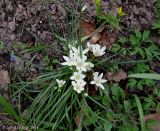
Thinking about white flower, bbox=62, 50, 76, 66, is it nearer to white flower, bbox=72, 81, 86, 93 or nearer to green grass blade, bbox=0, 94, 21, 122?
white flower, bbox=72, 81, 86, 93

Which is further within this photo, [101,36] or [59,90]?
[101,36]

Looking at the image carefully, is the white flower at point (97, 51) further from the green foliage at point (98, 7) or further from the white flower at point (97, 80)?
the green foliage at point (98, 7)

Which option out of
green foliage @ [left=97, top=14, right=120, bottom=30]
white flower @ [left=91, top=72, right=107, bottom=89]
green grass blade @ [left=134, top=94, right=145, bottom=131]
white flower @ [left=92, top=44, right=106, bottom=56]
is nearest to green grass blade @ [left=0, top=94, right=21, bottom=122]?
white flower @ [left=91, top=72, right=107, bottom=89]

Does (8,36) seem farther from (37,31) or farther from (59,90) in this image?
(59,90)

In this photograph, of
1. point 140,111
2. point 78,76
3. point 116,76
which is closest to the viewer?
point 140,111

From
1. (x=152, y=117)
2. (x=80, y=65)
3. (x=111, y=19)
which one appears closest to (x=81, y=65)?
(x=80, y=65)

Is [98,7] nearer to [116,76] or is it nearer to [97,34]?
[97,34]

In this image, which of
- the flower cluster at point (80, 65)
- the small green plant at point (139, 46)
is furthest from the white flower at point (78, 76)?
the small green plant at point (139, 46)

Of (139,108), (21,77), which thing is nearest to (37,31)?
(21,77)
